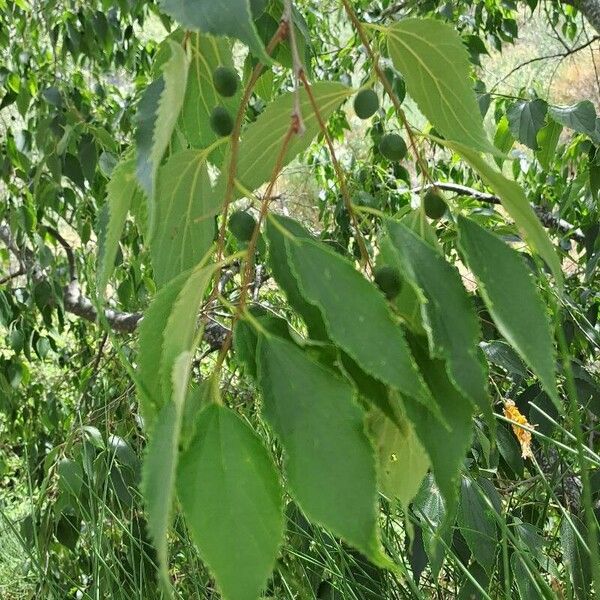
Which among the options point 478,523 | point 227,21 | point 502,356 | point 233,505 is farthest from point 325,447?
point 502,356

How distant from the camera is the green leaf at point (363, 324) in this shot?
284mm

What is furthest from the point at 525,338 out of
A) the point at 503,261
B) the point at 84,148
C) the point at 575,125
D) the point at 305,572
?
the point at 84,148

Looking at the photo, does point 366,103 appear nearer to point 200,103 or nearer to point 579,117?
point 200,103

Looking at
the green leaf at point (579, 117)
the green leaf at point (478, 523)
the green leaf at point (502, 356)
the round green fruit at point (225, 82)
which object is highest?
the round green fruit at point (225, 82)

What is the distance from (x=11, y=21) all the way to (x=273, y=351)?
5.26 ft

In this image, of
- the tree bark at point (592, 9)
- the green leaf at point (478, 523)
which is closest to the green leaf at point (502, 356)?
the green leaf at point (478, 523)

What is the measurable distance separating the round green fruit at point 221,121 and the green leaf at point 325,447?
15cm

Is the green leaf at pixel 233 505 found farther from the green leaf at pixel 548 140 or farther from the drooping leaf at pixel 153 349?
the green leaf at pixel 548 140

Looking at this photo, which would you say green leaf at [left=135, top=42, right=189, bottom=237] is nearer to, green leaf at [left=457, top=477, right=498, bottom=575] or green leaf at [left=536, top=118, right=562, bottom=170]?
green leaf at [left=457, top=477, right=498, bottom=575]

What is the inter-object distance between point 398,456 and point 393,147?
183 millimetres

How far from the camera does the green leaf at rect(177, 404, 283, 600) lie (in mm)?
242

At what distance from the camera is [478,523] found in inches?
28.7

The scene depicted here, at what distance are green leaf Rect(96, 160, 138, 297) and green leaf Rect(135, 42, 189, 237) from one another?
0.02m

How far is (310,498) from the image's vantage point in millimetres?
257
